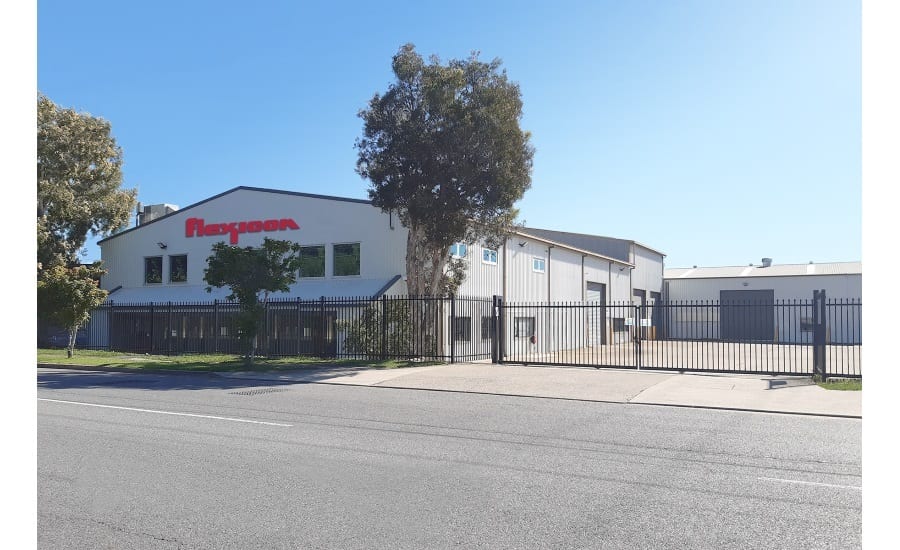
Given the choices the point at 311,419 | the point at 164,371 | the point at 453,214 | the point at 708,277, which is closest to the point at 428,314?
the point at 453,214

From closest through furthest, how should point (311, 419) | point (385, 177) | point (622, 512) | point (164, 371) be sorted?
point (622, 512)
point (311, 419)
point (164, 371)
point (385, 177)

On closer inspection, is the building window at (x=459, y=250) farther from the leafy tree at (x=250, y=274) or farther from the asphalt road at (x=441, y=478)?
the asphalt road at (x=441, y=478)

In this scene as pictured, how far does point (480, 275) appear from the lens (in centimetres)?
2777

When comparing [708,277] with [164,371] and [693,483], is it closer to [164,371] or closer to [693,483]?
[164,371]

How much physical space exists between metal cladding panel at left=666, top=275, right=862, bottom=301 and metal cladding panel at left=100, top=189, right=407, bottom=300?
29.4 metres

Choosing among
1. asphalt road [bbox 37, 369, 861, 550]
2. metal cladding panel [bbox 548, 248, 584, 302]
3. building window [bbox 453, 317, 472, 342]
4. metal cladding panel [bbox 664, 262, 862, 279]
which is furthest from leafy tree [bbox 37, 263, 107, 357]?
metal cladding panel [bbox 664, 262, 862, 279]

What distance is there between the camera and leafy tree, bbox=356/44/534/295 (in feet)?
71.3

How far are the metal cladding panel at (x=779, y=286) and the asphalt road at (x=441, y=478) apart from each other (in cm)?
3724

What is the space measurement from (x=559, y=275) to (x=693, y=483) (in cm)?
2821

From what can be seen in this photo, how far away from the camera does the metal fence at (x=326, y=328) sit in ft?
76.4

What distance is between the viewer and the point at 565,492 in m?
6.49

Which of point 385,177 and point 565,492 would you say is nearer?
point 565,492

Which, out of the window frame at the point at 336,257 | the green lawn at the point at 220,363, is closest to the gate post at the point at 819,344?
the green lawn at the point at 220,363

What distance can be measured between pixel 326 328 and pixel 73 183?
72.9 ft
